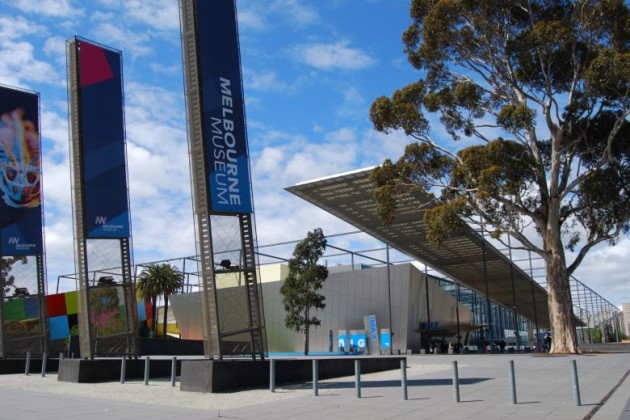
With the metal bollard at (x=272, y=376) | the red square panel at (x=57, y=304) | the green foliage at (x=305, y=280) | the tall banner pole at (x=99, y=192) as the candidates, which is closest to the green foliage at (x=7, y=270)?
the tall banner pole at (x=99, y=192)

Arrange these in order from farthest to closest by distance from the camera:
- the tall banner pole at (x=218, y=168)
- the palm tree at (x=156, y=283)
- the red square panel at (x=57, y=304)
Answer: the palm tree at (x=156, y=283) → the red square panel at (x=57, y=304) → the tall banner pole at (x=218, y=168)

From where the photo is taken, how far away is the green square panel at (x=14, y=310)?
2433 cm

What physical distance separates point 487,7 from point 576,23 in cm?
441

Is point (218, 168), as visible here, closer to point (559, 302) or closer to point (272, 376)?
point (272, 376)

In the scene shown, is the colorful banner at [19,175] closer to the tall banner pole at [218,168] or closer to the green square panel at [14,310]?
the green square panel at [14,310]

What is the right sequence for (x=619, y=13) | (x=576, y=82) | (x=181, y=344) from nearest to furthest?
(x=619, y=13)
(x=576, y=82)
(x=181, y=344)

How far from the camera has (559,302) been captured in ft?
99.5

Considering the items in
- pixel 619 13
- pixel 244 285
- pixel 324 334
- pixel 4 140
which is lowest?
pixel 324 334

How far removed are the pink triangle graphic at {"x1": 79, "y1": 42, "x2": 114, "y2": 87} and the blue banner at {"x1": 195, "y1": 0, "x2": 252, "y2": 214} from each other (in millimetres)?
5623

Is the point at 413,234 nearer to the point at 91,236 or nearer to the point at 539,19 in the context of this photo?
the point at 539,19

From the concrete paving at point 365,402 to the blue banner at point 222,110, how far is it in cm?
509

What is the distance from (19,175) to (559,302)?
25.5 metres

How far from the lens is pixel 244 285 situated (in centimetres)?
1608

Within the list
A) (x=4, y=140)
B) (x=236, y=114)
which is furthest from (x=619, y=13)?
(x=4, y=140)
